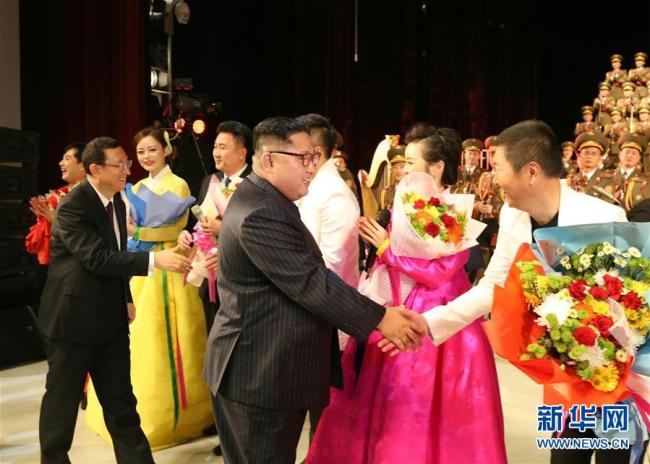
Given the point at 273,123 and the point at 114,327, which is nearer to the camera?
the point at 273,123

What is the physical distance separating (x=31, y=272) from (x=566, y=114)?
35.0ft

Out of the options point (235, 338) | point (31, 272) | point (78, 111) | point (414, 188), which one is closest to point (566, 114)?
point (78, 111)

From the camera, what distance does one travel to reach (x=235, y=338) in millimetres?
2057

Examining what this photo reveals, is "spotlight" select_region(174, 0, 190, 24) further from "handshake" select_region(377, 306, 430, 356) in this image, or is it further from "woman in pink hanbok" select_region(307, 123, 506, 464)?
"handshake" select_region(377, 306, 430, 356)

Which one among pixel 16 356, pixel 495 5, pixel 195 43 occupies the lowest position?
pixel 16 356

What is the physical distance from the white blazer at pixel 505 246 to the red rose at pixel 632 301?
12.4 inches

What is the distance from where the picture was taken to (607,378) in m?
1.80

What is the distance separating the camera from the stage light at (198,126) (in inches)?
285

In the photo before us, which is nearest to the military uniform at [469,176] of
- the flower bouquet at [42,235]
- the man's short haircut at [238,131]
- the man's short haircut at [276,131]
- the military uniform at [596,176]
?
the military uniform at [596,176]

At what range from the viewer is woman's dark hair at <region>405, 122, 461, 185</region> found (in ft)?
9.32

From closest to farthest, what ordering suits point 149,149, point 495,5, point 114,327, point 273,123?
point 273,123 < point 114,327 < point 149,149 < point 495,5

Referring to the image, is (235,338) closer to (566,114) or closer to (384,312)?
(384,312)

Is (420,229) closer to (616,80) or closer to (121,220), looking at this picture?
(121,220)

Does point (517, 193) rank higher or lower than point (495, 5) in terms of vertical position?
lower
